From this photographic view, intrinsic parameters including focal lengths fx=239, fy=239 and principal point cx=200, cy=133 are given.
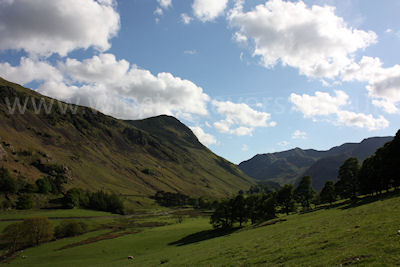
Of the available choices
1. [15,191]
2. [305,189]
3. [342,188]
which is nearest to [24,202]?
[15,191]

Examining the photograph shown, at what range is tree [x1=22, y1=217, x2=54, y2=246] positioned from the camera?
93750 millimetres

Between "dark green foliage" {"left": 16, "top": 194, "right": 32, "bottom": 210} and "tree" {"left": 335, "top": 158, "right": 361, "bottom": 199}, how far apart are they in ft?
645

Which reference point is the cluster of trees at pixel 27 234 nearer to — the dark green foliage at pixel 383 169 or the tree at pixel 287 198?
the tree at pixel 287 198

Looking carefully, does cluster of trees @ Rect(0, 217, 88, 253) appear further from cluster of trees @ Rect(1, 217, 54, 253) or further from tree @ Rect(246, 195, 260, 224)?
tree @ Rect(246, 195, 260, 224)

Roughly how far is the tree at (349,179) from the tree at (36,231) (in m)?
112

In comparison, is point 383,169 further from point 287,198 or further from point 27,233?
point 27,233

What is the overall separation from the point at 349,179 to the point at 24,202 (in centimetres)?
20134

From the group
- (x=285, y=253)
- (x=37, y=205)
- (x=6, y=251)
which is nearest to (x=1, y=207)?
(x=37, y=205)

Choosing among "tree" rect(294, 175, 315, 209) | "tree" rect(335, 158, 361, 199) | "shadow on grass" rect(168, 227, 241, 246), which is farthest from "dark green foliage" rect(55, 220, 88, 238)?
"tree" rect(335, 158, 361, 199)

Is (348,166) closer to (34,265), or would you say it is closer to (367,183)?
(367,183)

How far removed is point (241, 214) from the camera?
299 ft

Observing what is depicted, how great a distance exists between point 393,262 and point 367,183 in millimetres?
63997

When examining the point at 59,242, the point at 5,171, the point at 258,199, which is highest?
the point at 5,171

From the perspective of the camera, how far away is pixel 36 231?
94812 mm
